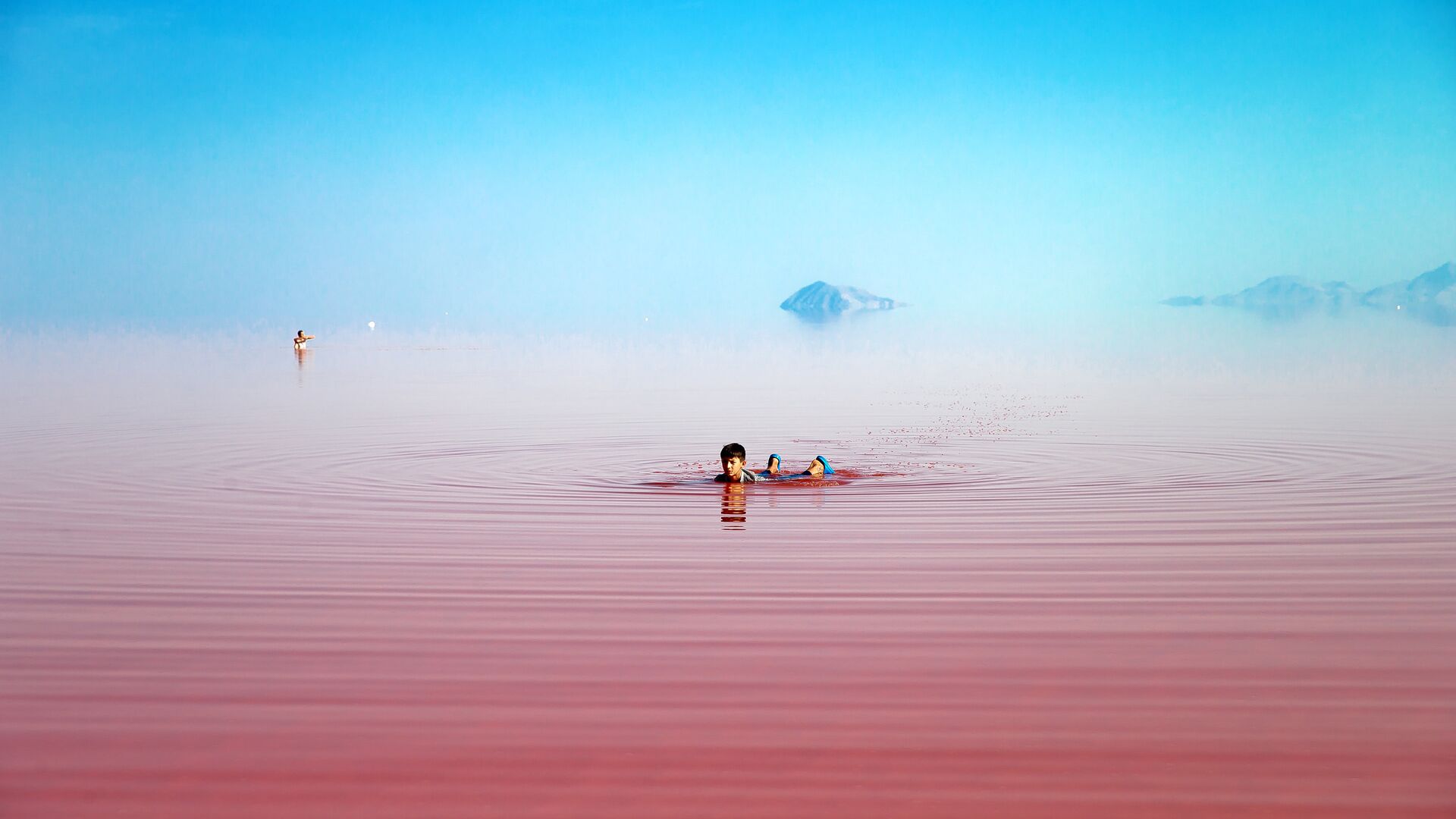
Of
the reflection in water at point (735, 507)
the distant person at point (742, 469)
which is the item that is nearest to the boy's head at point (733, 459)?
the distant person at point (742, 469)

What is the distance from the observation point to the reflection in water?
50.5 feet

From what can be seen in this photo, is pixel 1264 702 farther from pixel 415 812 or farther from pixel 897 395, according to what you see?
pixel 897 395

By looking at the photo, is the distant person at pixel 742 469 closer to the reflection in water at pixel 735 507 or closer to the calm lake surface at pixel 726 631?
the reflection in water at pixel 735 507

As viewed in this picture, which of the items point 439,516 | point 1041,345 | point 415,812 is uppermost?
point 1041,345

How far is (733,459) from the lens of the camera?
62.0 ft

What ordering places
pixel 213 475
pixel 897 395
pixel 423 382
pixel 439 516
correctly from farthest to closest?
pixel 423 382 → pixel 897 395 → pixel 213 475 → pixel 439 516

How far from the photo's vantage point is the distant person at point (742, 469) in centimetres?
1897

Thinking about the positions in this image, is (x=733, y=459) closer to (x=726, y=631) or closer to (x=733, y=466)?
(x=733, y=466)

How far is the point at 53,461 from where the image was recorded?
21.1 meters

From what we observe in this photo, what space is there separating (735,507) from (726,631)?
7.22 meters

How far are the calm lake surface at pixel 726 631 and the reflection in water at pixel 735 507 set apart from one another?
3.8 inches

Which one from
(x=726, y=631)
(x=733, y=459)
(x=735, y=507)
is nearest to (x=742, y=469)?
(x=733, y=459)

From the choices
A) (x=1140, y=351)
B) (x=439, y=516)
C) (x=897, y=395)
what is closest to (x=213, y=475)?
(x=439, y=516)

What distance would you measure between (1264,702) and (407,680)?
5.60m
